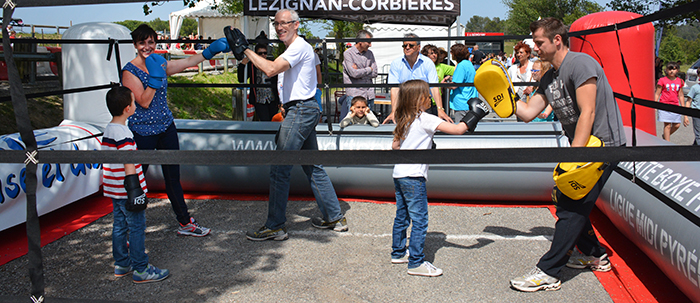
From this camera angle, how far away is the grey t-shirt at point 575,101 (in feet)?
9.44

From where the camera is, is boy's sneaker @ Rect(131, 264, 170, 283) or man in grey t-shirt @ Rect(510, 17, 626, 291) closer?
man in grey t-shirt @ Rect(510, 17, 626, 291)

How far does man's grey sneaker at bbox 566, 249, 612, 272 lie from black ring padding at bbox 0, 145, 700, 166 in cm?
208

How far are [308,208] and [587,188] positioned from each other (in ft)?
8.81

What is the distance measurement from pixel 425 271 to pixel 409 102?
113 centimetres

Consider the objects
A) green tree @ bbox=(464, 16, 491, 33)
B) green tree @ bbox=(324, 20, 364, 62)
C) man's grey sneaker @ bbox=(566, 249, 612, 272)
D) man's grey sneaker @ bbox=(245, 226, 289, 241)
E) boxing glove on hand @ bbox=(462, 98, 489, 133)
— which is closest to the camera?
boxing glove on hand @ bbox=(462, 98, 489, 133)

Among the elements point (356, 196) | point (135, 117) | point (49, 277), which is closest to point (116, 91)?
point (135, 117)

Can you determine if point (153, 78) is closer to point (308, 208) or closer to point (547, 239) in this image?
point (308, 208)

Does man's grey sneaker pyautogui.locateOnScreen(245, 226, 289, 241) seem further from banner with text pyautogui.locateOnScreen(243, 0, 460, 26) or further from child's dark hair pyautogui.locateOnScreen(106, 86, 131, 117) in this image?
banner with text pyautogui.locateOnScreen(243, 0, 460, 26)

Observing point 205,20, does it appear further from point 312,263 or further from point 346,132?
point 312,263

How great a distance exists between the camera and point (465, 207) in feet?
15.8

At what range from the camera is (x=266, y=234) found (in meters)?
3.98

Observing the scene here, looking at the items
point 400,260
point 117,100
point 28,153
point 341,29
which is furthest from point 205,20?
point 28,153

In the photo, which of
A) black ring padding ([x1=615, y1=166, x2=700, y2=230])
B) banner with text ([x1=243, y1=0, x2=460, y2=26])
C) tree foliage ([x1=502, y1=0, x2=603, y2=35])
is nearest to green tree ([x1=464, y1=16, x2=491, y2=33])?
tree foliage ([x1=502, y1=0, x2=603, y2=35])

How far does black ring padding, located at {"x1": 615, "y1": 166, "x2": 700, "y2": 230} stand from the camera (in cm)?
292
